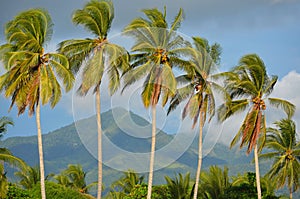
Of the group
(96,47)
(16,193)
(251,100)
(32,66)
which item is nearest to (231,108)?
(251,100)

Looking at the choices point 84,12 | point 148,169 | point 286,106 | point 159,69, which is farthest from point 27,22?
point 286,106

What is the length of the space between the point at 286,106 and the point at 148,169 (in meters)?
11.6

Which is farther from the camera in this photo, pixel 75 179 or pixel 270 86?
pixel 75 179

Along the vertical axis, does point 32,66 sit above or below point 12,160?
above

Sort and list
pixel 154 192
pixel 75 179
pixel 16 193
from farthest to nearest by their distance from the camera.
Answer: pixel 75 179
pixel 154 192
pixel 16 193

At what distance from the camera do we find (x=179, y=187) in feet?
149

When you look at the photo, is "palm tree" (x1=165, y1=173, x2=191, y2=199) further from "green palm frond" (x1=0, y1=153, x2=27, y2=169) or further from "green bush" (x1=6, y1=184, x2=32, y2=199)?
"green palm frond" (x1=0, y1=153, x2=27, y2=169)

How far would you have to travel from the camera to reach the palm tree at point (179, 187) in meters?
45.0

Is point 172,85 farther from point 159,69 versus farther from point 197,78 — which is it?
point 197,78

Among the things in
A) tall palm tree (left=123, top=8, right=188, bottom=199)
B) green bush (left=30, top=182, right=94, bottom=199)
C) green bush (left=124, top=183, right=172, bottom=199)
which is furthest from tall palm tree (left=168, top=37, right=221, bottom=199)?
green bush (left=30, top=182, right=94, bottom=199)

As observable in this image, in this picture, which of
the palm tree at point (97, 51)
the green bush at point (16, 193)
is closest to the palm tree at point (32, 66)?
the palm tree at point (97, 51)

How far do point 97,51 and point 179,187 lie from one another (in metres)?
15.3

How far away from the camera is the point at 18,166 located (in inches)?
1297

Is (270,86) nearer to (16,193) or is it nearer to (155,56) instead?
(155,56)
